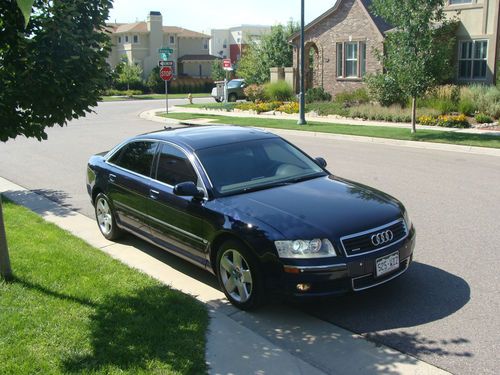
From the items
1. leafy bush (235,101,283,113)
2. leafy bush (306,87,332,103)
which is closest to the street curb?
leafy bush (235,101,283,113)

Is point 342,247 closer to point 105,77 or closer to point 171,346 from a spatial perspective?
point 171,346

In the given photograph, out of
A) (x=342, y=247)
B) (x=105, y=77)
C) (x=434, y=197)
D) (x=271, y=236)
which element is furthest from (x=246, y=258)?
(x=434, y=197)

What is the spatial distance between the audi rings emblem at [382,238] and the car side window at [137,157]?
2.86 meters

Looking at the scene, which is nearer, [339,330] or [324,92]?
[339,330]

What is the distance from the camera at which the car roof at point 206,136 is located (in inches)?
247

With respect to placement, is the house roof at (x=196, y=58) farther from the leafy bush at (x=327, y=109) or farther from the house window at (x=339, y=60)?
the leafy bush at (x=327, y=109)

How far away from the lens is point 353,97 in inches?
1117

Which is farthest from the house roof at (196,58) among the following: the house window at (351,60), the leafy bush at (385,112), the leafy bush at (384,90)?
the leafy bush at (385,112)

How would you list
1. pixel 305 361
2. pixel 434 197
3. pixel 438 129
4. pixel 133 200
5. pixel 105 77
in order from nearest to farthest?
pixel 305 361 → pixel 105 77 → pixel 133 200 → pixel 434 197 → pixel 438 129

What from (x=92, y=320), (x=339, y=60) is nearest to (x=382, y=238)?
(x=92, y=320)

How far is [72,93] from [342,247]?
8.26 ft

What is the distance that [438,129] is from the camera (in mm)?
19891

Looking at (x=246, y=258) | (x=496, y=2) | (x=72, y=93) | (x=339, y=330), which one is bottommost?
(x=339, y=330)

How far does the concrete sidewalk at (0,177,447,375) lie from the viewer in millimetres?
4074
